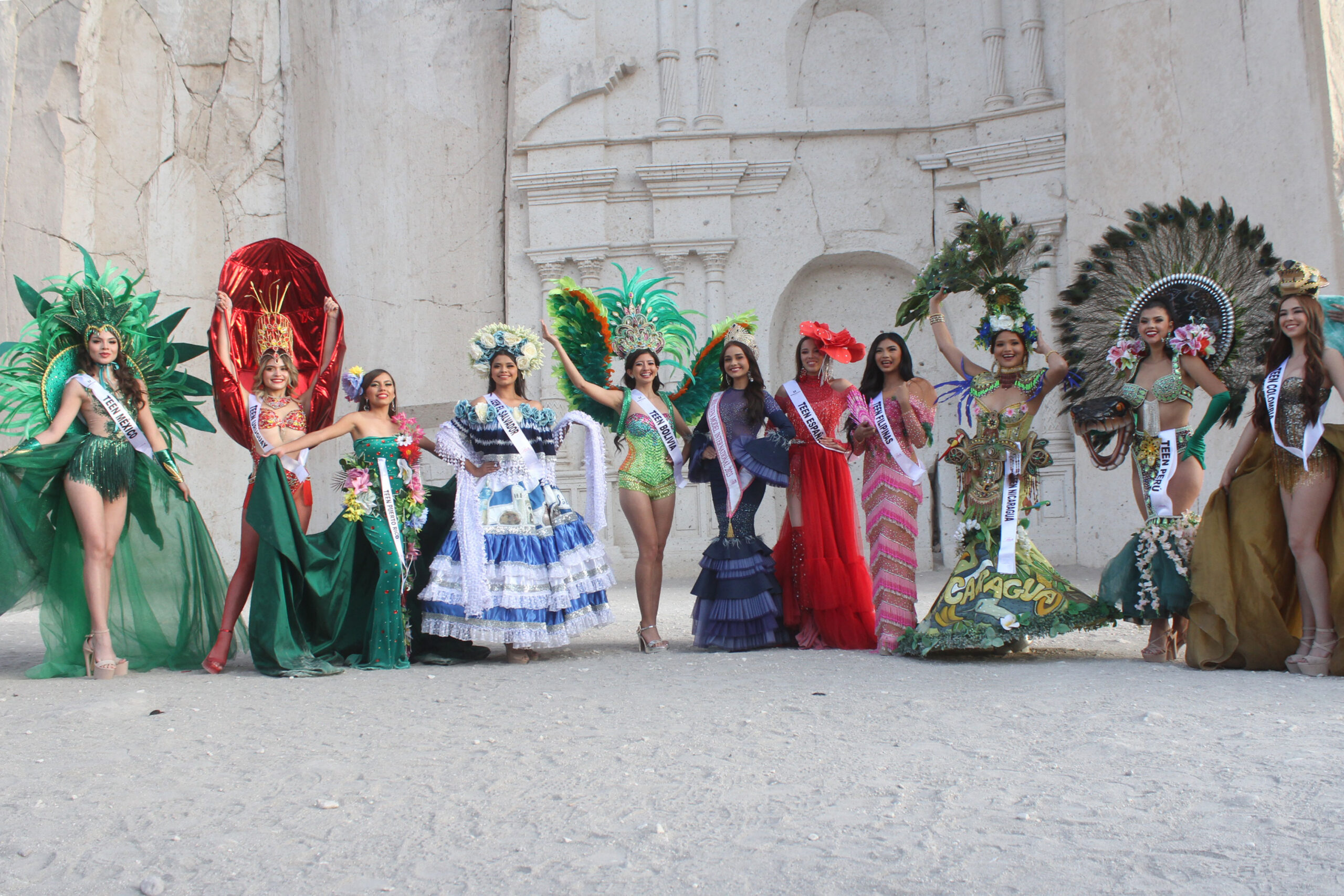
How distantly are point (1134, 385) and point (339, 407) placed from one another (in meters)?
8.36

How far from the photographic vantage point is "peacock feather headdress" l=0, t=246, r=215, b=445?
5.29 metres

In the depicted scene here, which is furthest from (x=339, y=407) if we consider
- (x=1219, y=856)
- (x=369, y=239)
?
(x=1219, y=856)

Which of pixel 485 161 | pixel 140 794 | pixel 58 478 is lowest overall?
pixel 140 794

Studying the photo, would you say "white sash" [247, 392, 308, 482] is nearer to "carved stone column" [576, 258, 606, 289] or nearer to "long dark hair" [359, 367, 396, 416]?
"long dark hair" [359, 367, 396, 416]

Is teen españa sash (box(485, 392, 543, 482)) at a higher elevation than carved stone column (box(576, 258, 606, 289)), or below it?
below

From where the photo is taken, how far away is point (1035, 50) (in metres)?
10.0

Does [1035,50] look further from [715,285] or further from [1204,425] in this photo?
[1204,425]

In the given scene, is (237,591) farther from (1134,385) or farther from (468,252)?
(468,252)

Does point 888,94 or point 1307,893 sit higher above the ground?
point 888,94

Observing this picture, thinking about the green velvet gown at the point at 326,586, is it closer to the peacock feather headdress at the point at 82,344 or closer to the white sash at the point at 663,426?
the peacock feather headdress at the point at 82,344

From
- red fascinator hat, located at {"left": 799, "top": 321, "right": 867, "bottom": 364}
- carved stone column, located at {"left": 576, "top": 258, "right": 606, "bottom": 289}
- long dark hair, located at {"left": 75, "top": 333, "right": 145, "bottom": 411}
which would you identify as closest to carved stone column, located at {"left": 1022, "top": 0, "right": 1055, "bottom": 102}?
carved stone column, located at {"left": 576, "top": 258, "right": 606, "bottom": 289}

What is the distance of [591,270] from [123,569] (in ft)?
20.0

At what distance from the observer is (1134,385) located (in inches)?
199

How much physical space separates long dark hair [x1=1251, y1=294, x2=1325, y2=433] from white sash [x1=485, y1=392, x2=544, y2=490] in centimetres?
330
